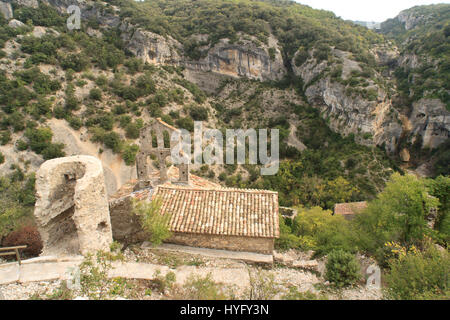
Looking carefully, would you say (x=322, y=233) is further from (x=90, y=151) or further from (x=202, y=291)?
(x=90, y=151)

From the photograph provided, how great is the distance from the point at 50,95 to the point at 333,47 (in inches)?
2000

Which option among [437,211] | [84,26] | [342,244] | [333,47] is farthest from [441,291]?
[84,26]

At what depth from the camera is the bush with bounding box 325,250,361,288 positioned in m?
7.70

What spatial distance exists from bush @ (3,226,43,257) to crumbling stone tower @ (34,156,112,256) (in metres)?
6.56

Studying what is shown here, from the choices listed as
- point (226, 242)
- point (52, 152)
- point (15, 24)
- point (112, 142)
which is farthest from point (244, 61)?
point (226, 242)

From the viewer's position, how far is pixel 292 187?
35094mm

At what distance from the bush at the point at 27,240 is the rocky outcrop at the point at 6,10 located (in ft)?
156

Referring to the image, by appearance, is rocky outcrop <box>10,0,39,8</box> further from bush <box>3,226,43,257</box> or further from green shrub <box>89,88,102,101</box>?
bush <box>3,226,43,257</box>

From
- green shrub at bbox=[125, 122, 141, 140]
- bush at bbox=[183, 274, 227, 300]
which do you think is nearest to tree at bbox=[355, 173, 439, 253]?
bush at bbox=[183, 274, 227, 300]

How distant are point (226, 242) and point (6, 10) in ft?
192

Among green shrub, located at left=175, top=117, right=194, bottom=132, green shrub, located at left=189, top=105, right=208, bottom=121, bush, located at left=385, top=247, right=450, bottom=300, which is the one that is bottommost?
bush, located at left=385, top=247, right=450, bottom=300

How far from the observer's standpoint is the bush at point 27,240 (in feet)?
42.3

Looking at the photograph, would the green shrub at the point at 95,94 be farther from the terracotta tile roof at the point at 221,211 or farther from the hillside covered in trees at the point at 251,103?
the terracotta tile roof at the point at 221,211
